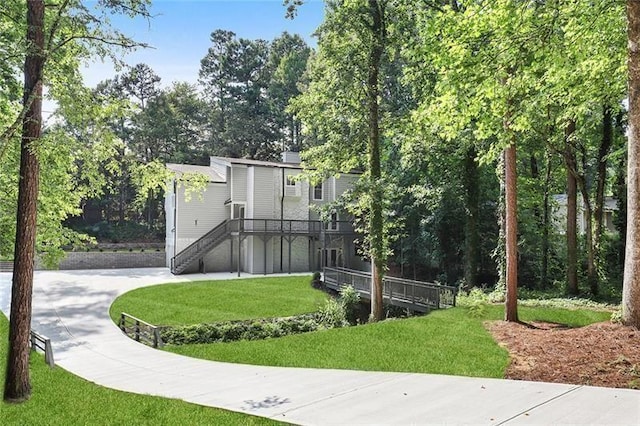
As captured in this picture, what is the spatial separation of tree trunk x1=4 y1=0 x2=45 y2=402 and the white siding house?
2018cm

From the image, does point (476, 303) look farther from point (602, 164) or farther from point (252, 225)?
point (252, 225)

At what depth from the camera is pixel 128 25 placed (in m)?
7.91

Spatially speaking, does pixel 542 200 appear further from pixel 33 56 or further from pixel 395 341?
pixel 33 56

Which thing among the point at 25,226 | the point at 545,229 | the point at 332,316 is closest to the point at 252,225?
the point at 332,316

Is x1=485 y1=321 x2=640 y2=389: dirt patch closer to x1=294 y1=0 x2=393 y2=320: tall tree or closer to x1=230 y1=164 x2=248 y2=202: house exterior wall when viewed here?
x1=294 y1=0 x2=393 y2=320: tall tree

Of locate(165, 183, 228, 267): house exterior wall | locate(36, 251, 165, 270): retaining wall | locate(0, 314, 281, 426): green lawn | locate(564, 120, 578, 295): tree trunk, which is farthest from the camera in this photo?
locate(36, 251, 165, 270): retaining wall

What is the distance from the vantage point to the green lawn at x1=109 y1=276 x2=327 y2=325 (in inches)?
664

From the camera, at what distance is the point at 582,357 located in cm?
700

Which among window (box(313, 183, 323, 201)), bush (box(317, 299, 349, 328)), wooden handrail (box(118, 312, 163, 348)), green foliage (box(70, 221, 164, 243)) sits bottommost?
bush (box(317, 299, 349, 328))

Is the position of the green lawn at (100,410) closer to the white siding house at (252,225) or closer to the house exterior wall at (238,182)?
the white siding house at (252,225)

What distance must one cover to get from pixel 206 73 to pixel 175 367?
46.2 m

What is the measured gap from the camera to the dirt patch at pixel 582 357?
6.10m

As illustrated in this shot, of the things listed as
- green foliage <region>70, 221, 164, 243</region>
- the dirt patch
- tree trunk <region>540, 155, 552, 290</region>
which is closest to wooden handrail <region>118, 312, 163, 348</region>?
the dirt patch

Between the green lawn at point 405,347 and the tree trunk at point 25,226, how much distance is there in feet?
12.7
